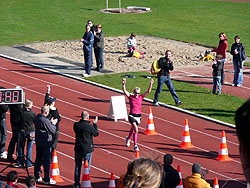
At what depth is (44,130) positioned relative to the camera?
12477 mm

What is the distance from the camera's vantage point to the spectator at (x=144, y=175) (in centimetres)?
264

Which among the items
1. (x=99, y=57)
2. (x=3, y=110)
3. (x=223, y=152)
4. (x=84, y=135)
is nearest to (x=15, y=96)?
(x=84, y=135)

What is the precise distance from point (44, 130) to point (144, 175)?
10.0 m

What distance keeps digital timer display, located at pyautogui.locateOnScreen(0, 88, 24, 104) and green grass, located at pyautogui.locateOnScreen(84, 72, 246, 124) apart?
9305mm

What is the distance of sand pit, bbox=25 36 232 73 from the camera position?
27.8 metres

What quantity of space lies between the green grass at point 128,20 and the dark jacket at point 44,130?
68.1ft

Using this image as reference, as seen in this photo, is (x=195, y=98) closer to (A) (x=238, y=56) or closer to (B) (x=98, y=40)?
(A) (x=238, y=56)

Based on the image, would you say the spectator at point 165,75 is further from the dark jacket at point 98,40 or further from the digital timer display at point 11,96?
the digital timer display at point 11,96

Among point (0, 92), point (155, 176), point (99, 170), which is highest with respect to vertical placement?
point (155, 176)

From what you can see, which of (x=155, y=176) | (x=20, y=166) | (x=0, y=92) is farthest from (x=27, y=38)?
(x=155, y=176)

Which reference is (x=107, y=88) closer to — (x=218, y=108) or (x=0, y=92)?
(x=218, y=108)

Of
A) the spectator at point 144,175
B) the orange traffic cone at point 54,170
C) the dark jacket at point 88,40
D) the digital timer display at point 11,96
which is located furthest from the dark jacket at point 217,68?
the spectator at point 144,175

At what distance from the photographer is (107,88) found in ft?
74.0

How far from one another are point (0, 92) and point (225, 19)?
3683 cm
